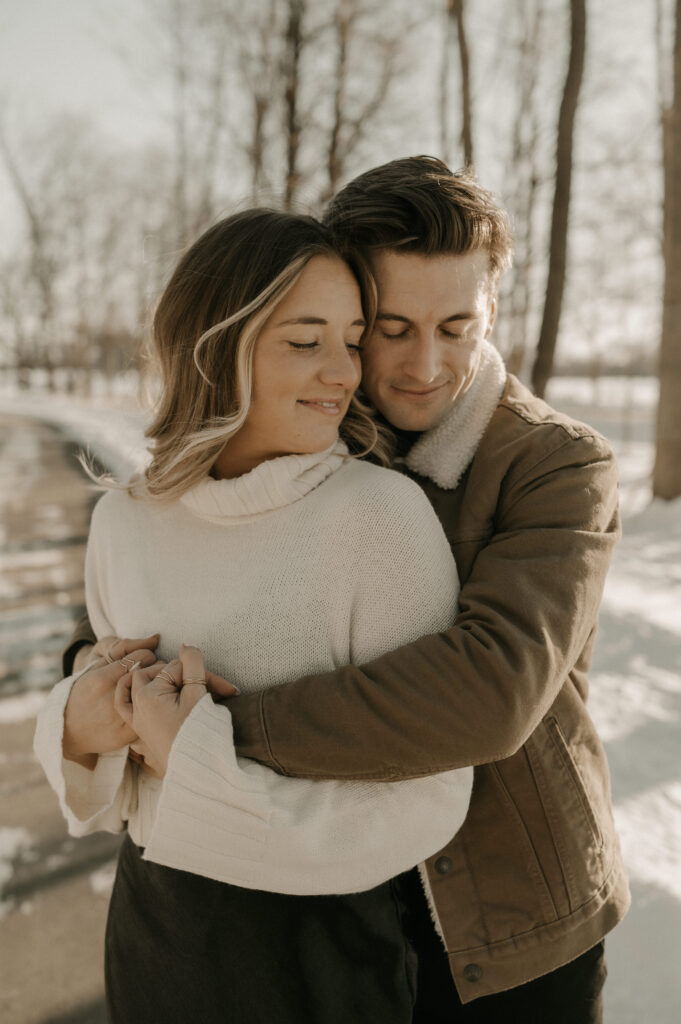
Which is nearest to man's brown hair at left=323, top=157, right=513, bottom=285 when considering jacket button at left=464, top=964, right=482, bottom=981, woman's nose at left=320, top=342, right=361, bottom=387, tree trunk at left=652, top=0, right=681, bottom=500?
woman's nose at left=320, top=342, right=361, bottom=387

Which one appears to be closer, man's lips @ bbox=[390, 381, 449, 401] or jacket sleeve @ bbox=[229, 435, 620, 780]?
jacket sleeve @ bbox=[229, 435, 620, 780]

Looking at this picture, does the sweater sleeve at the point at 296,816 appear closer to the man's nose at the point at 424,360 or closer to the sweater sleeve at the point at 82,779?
the sweater sleeve at the point at 82,779

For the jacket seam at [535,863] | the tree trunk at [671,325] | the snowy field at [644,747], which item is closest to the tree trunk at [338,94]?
the tree trunk at [671,325]

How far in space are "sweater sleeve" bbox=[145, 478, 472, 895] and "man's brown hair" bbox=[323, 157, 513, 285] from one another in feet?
2.44

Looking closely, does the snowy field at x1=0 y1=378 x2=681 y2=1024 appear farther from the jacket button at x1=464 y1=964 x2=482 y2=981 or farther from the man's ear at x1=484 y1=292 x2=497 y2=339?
the jacket button at x1=464 y1=964 x2=482 y2=981

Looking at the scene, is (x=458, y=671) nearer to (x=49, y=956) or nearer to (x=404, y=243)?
(x=404, y=243)

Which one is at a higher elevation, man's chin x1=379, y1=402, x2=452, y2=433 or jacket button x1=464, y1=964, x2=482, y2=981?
man's chin x1=379, y1=402, x2=452, y2=433

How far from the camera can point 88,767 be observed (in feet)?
5.16

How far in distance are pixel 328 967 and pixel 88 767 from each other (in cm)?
62

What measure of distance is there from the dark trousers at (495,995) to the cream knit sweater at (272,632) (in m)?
0.34

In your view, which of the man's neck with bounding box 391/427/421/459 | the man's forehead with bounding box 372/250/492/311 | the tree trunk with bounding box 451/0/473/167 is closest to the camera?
the man's forehead with bounding box 372/250/492/311

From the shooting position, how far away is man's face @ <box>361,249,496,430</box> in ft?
5.41

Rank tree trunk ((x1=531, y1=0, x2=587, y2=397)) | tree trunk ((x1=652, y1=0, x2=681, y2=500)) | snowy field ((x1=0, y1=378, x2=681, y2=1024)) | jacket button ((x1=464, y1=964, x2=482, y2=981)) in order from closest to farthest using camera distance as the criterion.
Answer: jacket button ((x1=464, y1=964, x2=482, y2=981))
snowy field ((x1=0, y1=378, x2=681, y2=1024))
tree trunk ((x1=531, y1=0, x2=587, y2=397))
tree trunk ((x1=652, y1=0, x2=681, y2=500))

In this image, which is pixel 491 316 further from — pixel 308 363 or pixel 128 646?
pixel 128 646
